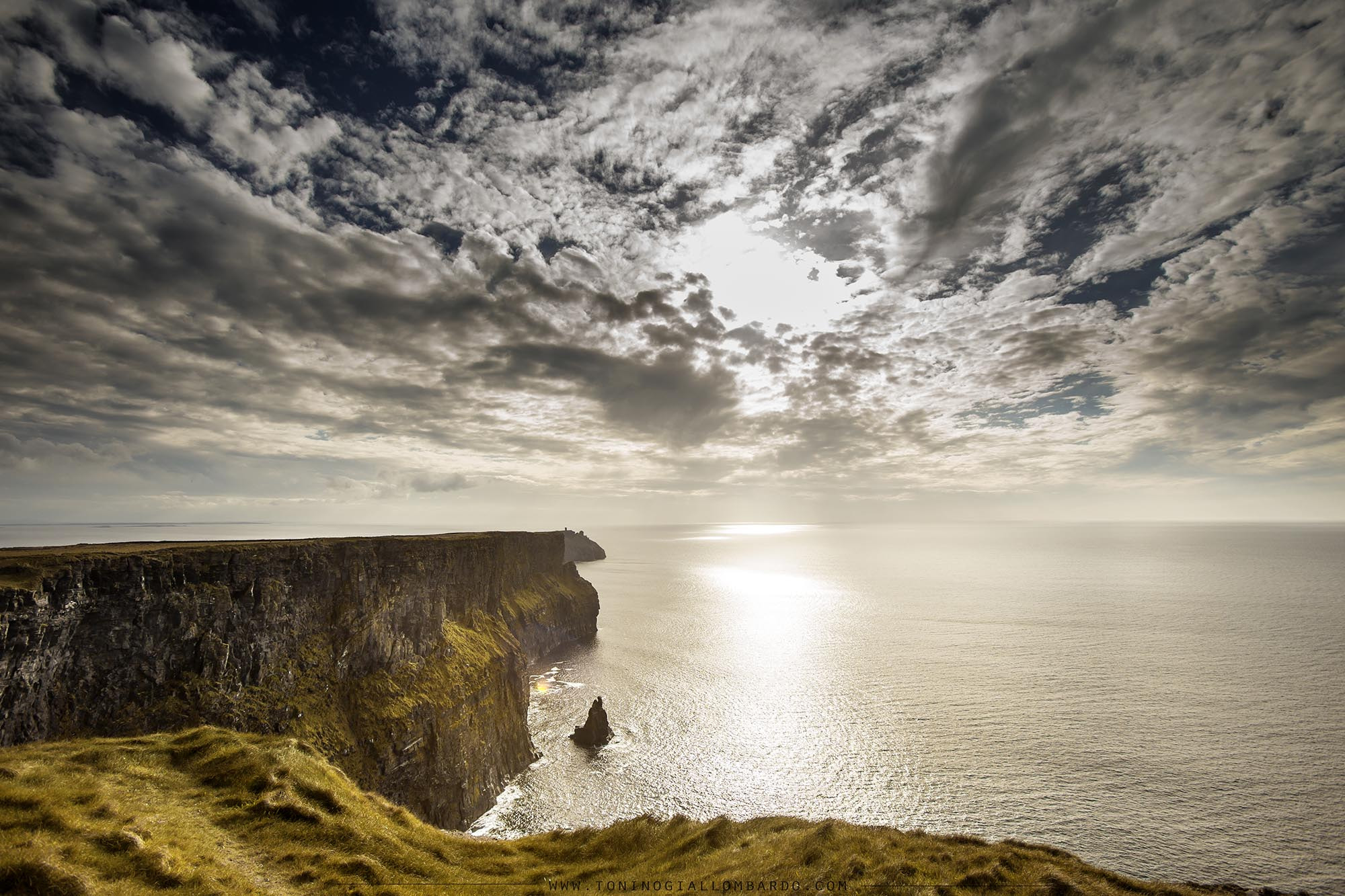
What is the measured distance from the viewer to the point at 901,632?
10594 centimetres

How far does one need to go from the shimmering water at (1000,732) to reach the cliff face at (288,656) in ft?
28.4

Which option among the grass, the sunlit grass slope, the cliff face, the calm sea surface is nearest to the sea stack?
the calm sea surface

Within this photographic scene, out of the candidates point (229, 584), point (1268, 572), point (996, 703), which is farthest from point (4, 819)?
point (1268, 572)

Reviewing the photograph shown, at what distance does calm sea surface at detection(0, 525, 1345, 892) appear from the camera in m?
39.9

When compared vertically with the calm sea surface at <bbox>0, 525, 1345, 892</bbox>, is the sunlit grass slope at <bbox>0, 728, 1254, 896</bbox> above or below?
above

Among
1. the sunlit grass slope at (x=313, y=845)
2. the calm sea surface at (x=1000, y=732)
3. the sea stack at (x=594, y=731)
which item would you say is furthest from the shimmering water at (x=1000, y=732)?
the sunlit grass slope at (x=313, y=845)

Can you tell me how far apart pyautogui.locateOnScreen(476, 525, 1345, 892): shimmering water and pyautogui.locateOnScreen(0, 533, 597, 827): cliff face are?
8664 mm

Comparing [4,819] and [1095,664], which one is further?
[1095,664]

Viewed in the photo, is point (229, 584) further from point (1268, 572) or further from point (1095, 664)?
point (1268, 572)

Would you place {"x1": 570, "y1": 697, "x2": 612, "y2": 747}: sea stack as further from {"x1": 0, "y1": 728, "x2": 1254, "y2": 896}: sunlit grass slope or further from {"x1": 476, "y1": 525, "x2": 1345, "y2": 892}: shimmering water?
{"x1": 0, "y1": 728, "x2": 1254, "y2": 896}: sunlit grass slope

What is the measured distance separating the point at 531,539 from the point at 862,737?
68.6m

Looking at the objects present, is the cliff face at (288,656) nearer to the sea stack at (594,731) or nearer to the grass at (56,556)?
the grass at (56,556)

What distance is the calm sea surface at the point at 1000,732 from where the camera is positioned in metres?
39.9

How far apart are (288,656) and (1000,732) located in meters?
70.1
